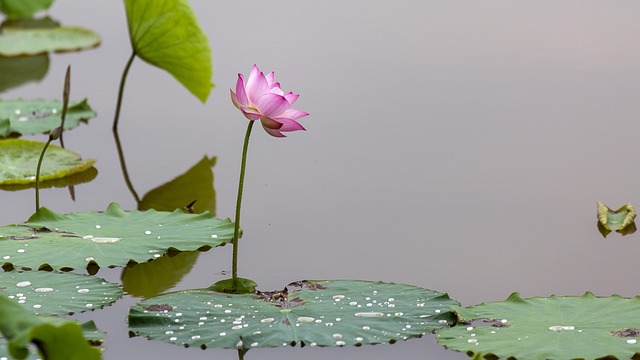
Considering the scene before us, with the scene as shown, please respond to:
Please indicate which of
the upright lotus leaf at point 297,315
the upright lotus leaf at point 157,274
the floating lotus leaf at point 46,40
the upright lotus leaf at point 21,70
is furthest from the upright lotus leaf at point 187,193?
the floating lotus leaf at point 46,40

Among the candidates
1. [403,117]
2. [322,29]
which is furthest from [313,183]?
[322,29]

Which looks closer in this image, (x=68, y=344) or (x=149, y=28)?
(x=68, y=344)

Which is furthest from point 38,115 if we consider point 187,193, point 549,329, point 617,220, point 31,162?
point 549,329

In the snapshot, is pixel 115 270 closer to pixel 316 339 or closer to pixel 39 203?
pixel 39 203

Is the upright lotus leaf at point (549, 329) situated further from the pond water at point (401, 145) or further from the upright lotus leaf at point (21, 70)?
the upright lotus leaf at point (21, 70)

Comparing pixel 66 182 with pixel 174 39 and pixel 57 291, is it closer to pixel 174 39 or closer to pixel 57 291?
pixel 174 39
